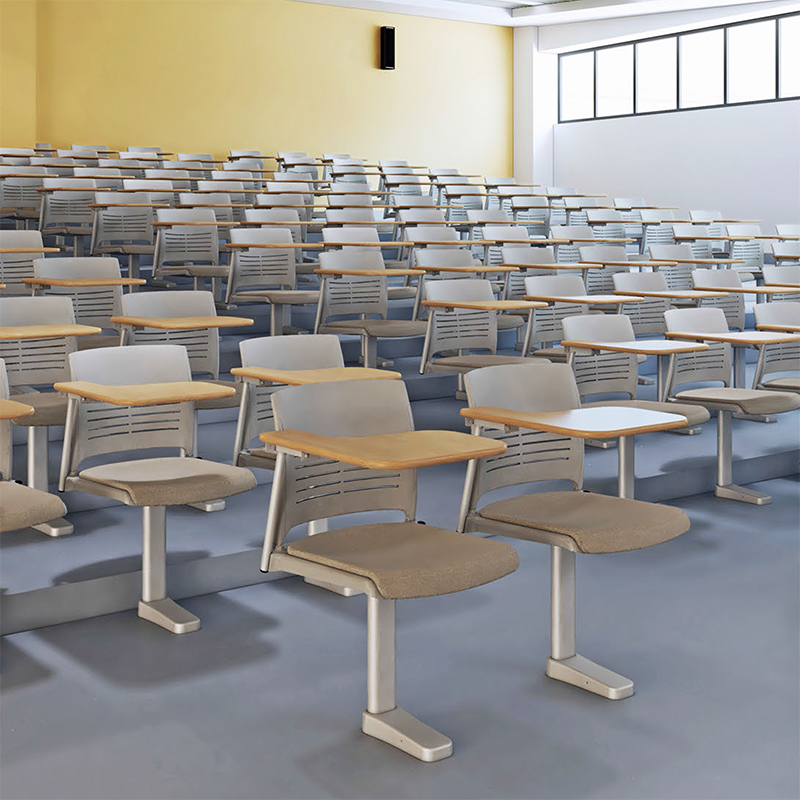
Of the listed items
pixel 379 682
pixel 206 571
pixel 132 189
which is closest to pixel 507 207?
pixel 132 189

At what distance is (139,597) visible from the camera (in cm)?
349

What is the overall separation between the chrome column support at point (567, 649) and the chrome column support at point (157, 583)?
1.09 metres

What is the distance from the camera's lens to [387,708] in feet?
8.82

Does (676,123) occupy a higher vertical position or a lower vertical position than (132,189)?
higher

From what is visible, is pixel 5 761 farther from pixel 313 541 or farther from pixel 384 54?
pixel 384 54

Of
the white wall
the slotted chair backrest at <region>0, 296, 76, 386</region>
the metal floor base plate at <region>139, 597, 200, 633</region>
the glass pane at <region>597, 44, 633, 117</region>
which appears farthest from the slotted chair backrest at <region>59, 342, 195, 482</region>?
the glass pane at <region>597, 44, 633, 117</region>

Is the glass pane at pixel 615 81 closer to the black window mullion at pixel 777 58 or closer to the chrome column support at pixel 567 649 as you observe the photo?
the black window mullion at pixel 777 58

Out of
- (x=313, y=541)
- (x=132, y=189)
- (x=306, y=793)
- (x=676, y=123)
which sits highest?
(x=676, y=123)

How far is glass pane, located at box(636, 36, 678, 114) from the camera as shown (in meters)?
15.1

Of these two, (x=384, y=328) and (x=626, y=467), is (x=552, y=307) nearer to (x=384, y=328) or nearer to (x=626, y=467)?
(x=384, y=328)

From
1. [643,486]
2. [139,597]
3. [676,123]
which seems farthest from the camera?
[676,123]

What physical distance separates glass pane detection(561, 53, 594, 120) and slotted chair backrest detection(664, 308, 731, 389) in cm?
1172

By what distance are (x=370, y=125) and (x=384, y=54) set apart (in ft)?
3.33

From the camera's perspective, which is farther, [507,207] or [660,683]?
[507,207]
